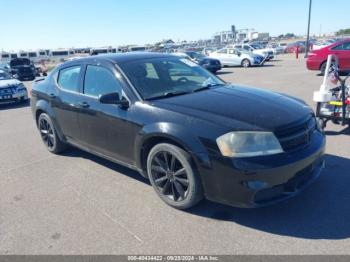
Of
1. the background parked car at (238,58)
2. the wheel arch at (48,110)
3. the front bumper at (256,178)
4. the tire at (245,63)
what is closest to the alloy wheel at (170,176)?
the front bumper at (256,178)

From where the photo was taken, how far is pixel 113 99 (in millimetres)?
3906

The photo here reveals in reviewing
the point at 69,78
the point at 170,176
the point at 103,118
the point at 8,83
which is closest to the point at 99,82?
the point at 103,118

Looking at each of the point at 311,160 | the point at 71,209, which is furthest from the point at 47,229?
the point at 311,160

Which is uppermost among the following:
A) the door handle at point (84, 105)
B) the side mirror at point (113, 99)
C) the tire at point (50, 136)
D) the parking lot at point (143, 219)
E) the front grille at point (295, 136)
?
the side mirror at point (113, 99)

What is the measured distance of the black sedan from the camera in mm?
3166

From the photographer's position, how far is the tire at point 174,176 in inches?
135

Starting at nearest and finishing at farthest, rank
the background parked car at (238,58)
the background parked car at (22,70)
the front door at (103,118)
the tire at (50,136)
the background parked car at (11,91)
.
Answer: the front door at (103,118)
the tire at (50,136)
the background parked car at (11,91)
the background parked car at (238,58)
the background parked car at (22,70)

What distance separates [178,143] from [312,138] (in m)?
1.45

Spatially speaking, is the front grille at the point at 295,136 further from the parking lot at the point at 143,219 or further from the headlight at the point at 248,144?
the parking lot at the point at 143,219

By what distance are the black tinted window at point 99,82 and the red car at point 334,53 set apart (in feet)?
40.6

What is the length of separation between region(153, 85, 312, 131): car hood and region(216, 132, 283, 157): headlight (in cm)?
9

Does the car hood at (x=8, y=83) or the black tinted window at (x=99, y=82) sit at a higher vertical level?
the black tinted window at (x=99, y=82)

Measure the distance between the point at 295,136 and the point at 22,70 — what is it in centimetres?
2511

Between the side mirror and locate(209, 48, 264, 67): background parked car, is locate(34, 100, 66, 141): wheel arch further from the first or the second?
locate(209, 48, 264, 67): background parked car
